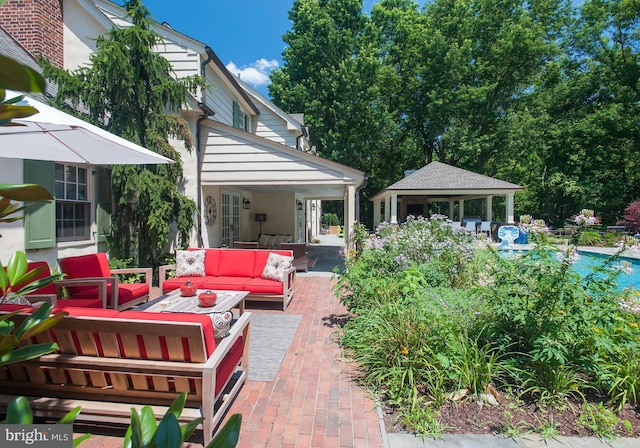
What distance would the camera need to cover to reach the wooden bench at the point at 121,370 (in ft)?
7.85

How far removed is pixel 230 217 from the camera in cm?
1155

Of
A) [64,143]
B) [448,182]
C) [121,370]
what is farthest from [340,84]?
[121,370]

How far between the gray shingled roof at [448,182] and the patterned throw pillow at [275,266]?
1047cm

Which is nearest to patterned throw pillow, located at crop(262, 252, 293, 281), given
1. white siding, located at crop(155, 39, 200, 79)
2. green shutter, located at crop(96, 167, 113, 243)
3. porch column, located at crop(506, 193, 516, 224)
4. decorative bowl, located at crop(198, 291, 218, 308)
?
decorative bowl, located at crop(198, 291, 218, 308)

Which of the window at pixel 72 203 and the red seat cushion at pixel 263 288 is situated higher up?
the window at pixel 72 203

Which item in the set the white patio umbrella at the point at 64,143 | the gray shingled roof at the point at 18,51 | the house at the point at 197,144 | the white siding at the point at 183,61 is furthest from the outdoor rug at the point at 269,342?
the white siding at the point at 183,61

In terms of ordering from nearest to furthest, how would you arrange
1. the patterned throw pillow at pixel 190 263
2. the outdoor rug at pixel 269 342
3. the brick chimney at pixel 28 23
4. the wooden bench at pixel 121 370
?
1. the wooden bench at pixel 121 370
2. the outdoor rug at pixel 269 342
3. the patterned throw pillow at pixel 190 263
4. the brick chimney at pixel 28 23

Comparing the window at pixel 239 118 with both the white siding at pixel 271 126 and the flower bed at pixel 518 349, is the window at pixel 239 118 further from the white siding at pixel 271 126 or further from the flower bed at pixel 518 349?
the flower bed at pixel 518 349

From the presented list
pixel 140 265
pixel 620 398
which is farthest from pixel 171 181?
pixel 620 398

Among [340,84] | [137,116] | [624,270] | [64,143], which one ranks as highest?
[340,84]

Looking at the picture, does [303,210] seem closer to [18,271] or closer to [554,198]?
[18,271]

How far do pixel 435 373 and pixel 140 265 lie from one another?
6.53 meters

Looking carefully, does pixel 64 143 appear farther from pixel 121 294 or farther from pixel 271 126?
pixel 271 126

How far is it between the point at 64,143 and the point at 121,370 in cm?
301
